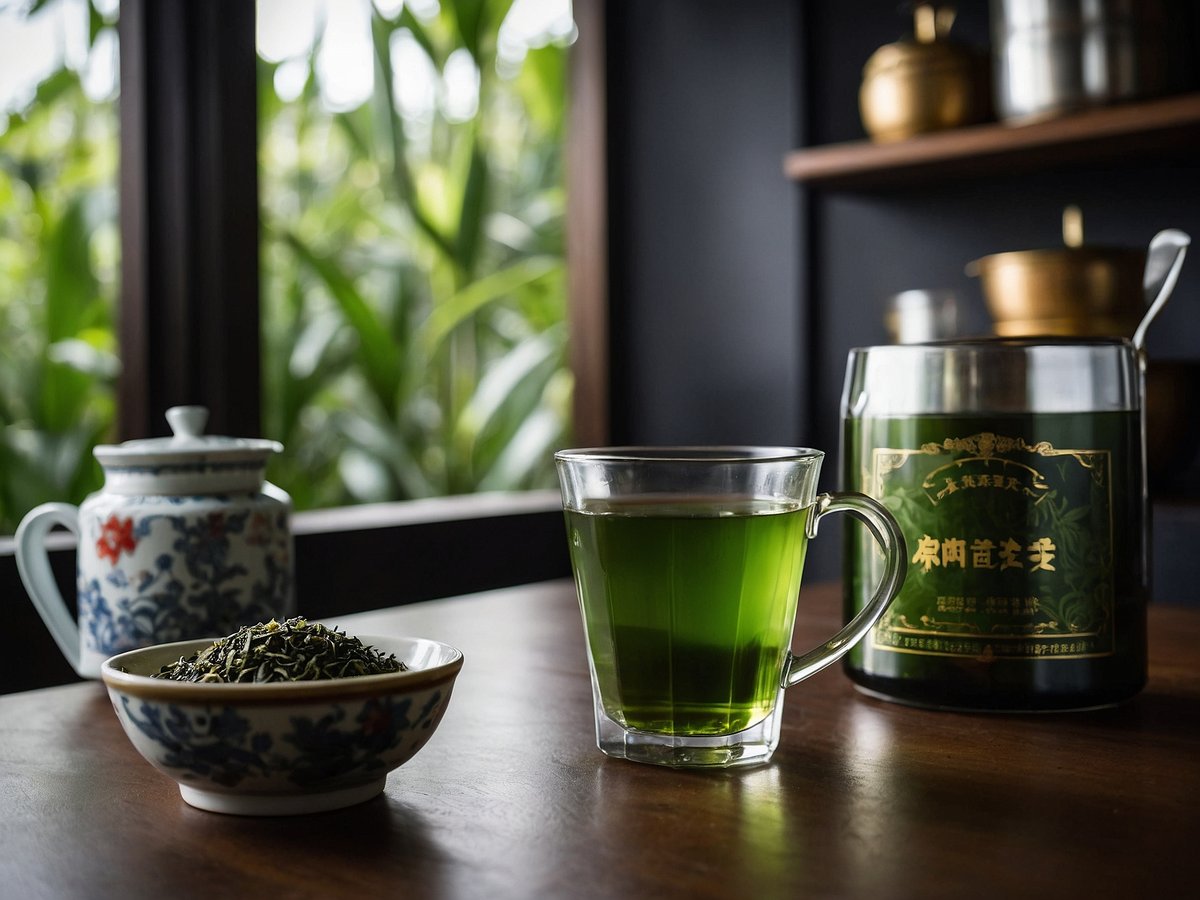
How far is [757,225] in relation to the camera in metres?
2.15

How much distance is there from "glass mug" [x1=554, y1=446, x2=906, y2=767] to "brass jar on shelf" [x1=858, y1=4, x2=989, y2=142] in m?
1.40

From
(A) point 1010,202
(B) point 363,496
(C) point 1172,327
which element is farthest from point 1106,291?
(B) point 363,496

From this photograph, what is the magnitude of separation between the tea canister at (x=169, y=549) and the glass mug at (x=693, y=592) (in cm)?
31

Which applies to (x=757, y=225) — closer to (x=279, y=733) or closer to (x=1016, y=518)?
(x=1016, y=518)

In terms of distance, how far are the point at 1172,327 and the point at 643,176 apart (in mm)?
929

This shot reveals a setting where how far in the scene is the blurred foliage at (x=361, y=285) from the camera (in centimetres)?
179

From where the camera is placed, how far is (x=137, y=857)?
0.44 m

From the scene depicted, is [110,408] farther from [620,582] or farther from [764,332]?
[620,582]

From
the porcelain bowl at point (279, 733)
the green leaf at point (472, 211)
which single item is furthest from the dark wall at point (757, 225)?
the porcelain bowl at point (279, 733)

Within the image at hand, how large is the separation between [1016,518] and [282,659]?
1.15 feet

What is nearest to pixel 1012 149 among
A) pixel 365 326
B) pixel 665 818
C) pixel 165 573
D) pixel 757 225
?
pixel 757 225

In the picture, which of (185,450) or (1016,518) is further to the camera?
(185,450)

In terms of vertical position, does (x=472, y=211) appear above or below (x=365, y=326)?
above

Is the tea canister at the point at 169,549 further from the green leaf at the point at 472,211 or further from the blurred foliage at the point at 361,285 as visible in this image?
the green leaf at the point at 472,211
